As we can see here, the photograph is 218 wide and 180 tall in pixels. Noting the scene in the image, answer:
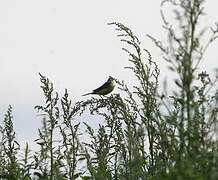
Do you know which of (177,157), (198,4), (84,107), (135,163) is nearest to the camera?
(177,157)

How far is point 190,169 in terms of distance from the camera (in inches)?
141

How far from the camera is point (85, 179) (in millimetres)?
6512

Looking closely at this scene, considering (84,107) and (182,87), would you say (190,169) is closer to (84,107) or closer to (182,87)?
(182,87)

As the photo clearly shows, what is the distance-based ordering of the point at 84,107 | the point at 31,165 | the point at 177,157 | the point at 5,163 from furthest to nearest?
the point at 5,163 < the point at 84,107 < the point at 31,165 < the point at 177,157

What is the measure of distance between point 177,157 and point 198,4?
1048 mm

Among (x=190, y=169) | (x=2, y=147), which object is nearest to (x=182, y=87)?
(x=190, y=169)

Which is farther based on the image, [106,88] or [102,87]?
[102,87]

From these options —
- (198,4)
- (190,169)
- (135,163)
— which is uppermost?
(198,4)

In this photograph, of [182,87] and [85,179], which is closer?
[182,87]

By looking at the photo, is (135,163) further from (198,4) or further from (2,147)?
(2,147)

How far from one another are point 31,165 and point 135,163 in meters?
1.64

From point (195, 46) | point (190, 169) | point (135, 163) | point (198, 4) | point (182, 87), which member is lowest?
point (190, 169)

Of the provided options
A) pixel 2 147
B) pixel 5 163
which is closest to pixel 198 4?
pixel 5 163

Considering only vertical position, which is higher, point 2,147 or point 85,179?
point 2,147
